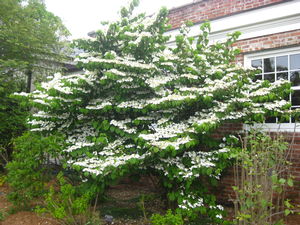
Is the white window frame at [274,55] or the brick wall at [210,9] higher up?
the brick wall at [210,9]

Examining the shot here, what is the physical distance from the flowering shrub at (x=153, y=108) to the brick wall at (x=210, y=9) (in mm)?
1741

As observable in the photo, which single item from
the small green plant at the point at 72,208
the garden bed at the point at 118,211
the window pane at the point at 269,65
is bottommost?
the garden bed at the point at 118,211

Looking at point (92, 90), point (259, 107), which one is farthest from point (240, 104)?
point (92, 90)

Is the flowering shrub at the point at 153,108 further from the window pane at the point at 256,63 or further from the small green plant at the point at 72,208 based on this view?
the window pane at the point at 256,63

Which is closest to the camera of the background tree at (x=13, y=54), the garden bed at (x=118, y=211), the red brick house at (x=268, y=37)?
the garden bed at (x=118, y=211)

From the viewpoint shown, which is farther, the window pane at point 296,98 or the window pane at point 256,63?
the window pane at point 256,63

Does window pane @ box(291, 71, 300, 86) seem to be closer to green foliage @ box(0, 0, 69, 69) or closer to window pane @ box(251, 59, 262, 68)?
window pane @ box(251, 59, 262, 68)

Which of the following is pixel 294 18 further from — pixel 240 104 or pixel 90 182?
pixel 90 182

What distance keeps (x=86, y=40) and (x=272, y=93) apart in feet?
9.89

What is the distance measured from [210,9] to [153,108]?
12.4 ft

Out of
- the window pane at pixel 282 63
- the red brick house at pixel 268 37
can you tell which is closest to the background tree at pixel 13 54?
the red brick house at pixel 268 37

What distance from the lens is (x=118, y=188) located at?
6.93 meters

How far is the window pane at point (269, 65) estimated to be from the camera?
5.44 metres

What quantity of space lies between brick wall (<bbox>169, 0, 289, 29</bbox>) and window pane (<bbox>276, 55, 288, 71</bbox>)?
1118 millimetres
